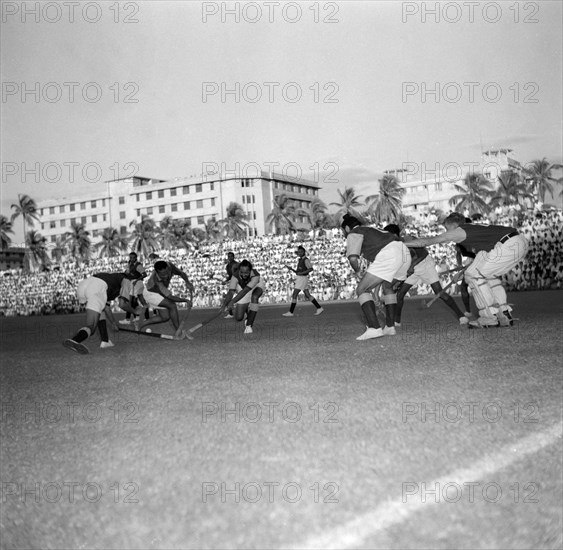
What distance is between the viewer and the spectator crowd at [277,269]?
27.9 m

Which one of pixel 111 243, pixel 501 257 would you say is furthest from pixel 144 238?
pixel 501 257

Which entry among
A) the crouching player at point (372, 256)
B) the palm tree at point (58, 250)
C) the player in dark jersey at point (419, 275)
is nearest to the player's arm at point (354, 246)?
the crouching player at point (372, 256)

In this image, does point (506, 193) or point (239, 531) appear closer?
point (239, 531)

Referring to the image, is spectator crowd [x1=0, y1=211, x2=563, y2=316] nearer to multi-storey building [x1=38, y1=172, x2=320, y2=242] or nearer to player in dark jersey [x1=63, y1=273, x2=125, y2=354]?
player in dark jersey [x1=63, y1=273, x2=125, y2=354]

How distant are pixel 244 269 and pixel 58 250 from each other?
128747 mm

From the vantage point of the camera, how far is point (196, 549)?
10.2 feet

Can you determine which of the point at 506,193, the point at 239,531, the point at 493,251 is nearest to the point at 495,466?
the point at 239,531

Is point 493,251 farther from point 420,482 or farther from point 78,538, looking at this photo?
point 78,538

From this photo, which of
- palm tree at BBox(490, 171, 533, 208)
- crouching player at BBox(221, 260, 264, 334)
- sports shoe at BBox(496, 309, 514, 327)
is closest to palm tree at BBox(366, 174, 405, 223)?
palm tree at BBox(490, 171, 533, 208)

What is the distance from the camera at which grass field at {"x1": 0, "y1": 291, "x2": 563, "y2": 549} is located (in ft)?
10.8

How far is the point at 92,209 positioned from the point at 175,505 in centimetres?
14666

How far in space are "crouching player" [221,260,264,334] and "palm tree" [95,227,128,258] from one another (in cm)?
11832

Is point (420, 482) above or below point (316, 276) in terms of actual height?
above

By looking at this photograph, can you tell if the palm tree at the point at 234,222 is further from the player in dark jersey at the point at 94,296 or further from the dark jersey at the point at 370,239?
the dark jersey at the point at 370,239
